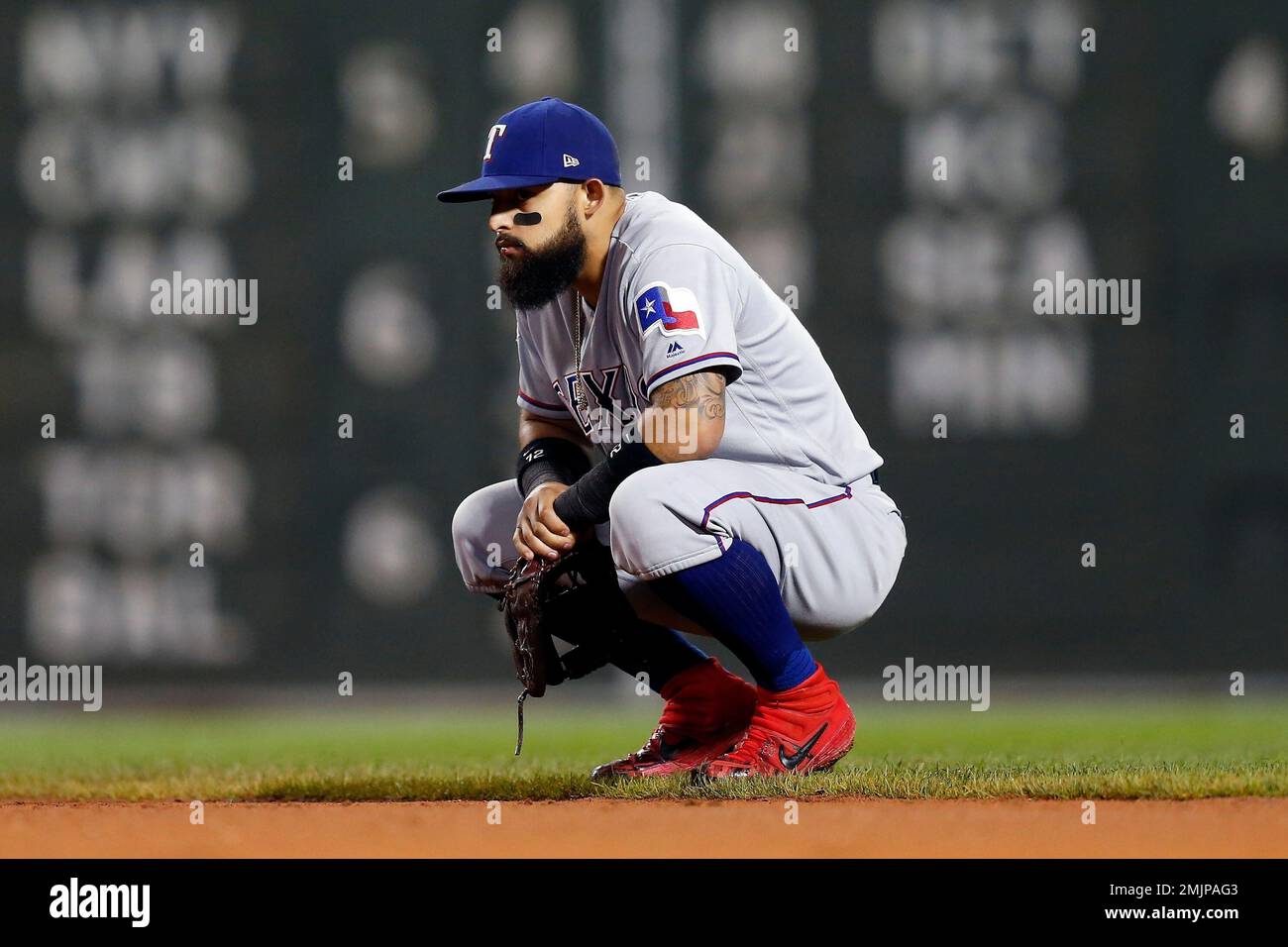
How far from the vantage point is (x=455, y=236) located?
10.7 m

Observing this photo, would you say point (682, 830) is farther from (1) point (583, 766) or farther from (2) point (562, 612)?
(1) point (583, 766)

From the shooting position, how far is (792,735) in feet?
11.0

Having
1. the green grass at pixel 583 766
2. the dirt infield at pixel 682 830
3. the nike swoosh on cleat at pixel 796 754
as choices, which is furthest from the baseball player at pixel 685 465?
the dirt infield at pixel 682 830

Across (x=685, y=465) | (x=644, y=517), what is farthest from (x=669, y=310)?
(x=644, y=517)

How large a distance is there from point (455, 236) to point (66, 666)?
11.8 ft

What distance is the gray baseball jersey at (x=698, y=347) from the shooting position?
3.31 meters

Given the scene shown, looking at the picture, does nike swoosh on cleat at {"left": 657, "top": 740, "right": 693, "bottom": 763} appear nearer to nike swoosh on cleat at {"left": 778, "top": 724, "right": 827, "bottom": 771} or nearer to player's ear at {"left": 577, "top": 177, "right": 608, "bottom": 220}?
nike swoosh on cleat at {"left": 778, "top": 724, "right": 827, "bottom": 771}

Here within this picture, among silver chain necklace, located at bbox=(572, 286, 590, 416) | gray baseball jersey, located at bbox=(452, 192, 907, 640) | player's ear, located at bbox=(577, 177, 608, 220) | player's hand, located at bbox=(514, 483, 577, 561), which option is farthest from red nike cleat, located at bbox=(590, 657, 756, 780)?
player's ear, located at bbox=(577, 177, 608, 220)

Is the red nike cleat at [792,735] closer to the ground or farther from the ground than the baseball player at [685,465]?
closer to the ground

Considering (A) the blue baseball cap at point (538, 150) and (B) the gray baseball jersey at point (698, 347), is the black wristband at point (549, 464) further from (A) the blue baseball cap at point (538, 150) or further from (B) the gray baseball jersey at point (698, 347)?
(A) the blue baseball cap at point (538, 150)

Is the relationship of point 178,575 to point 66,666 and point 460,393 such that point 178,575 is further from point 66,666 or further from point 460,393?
point 460,393

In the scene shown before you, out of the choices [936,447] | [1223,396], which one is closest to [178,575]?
[936,447]

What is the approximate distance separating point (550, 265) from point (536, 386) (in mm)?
513

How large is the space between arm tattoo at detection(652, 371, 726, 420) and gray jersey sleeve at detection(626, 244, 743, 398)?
1cm
